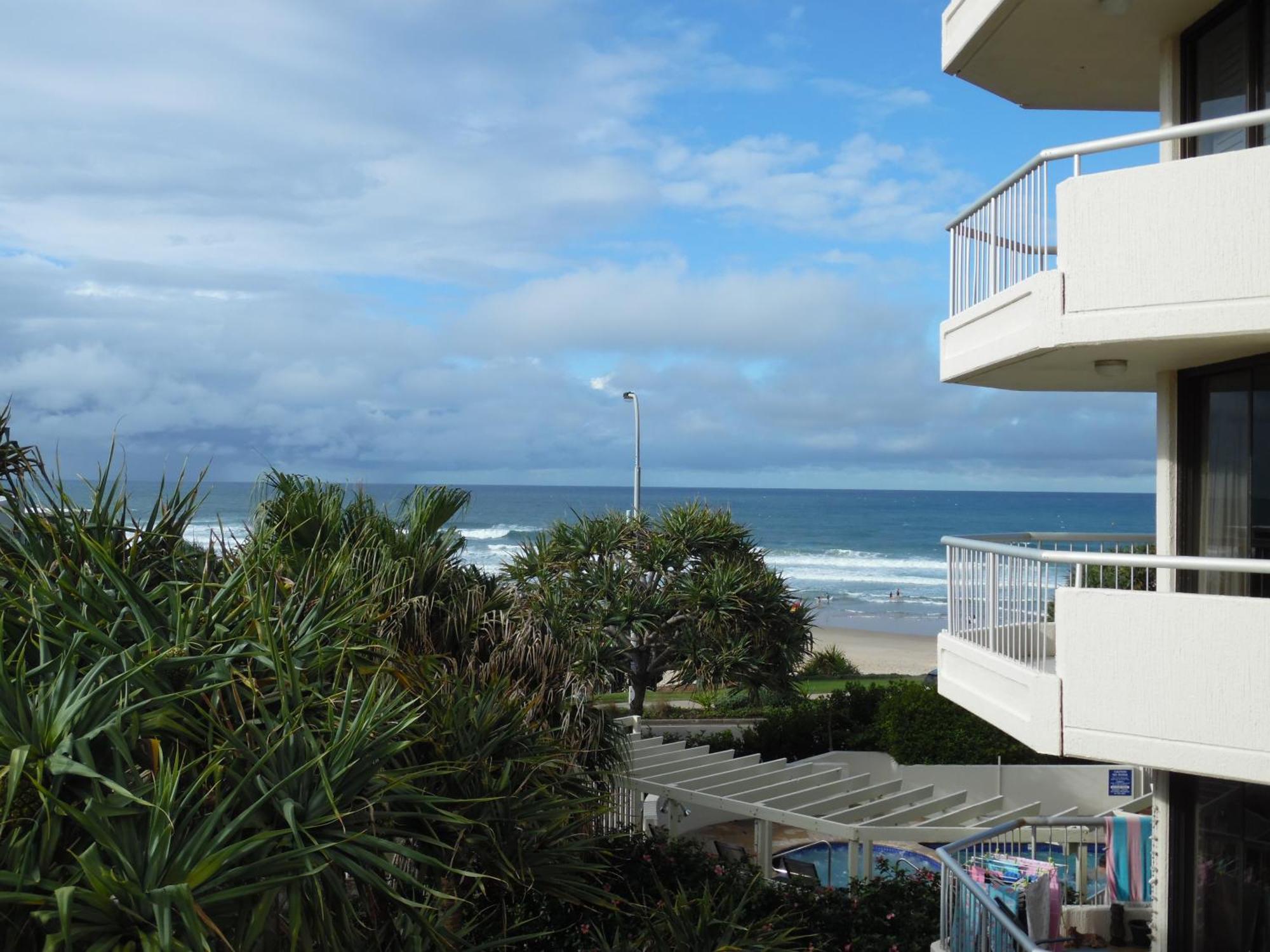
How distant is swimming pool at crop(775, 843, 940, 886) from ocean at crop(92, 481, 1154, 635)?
28416 millimetres

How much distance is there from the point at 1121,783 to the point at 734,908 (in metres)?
11.4

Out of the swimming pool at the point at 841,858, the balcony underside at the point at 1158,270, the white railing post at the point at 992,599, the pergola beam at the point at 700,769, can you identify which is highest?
the balcony underside at the point at 1158,270

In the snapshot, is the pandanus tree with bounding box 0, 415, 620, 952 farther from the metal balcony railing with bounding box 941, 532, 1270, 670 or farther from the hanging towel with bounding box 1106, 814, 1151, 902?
the hanging towel with bounding box 1106, 814, 1151, 902

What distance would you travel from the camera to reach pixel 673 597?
2128 cm

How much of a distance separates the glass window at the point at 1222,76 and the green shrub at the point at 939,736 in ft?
50.1

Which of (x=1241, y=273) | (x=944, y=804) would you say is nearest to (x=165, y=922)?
(x=1241, y=273)

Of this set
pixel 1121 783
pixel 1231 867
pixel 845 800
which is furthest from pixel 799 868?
pixel 1231 867

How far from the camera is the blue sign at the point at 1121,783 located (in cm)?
1831

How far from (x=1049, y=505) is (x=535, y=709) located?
14197 centimetres

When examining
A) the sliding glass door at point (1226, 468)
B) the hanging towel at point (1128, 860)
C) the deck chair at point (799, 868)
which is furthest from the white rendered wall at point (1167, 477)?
the deck chair at point (799, 868)

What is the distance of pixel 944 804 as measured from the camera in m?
15.8

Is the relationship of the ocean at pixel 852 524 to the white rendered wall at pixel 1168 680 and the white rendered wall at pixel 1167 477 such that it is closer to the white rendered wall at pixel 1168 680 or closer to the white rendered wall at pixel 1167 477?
the white rendered wall at pixel 1167 477

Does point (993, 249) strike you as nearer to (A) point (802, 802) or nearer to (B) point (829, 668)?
(A) point (802, 802)

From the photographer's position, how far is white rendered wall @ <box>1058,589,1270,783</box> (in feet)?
23.0
